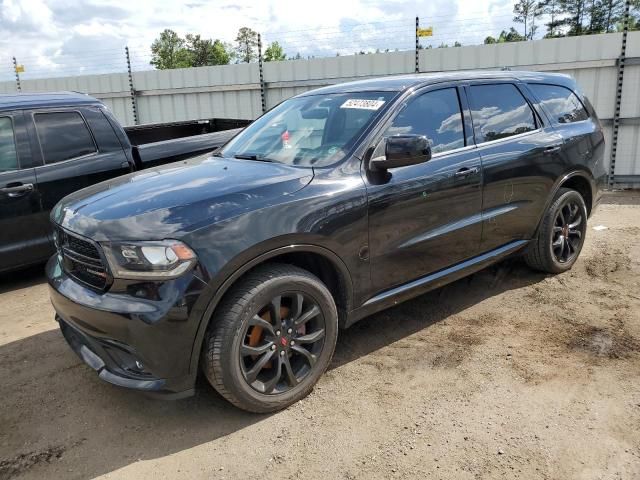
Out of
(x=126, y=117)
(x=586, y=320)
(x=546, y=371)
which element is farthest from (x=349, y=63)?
(x=546, y=371)

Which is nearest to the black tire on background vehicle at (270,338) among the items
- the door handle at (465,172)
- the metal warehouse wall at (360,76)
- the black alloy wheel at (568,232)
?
the door handle at (465,172)

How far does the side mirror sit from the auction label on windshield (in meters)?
0.42

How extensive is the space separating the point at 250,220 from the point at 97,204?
0.92 metres

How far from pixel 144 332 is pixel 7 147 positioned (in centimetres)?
345

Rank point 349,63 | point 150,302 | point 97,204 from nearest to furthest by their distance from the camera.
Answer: point 150,302 → point 97,204 → point 349,63

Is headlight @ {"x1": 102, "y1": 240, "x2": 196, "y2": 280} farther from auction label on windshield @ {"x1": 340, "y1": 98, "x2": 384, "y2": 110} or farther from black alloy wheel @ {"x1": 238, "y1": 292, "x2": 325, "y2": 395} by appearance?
auction label on windshield @ {"x1": 340, "y1": 98, "x2": 384, "y2": 110}

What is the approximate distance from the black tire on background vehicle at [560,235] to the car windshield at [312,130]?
2.06 m

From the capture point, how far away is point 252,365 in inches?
114

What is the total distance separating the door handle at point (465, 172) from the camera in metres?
3.73

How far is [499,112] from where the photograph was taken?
13.9ft

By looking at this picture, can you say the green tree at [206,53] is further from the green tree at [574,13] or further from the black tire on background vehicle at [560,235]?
the black tire on background vehicle at [560,235]

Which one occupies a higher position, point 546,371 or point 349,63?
point 349,63

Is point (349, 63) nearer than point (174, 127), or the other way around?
point (174, 127)

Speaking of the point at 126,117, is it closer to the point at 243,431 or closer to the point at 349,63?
the point at 349,63
